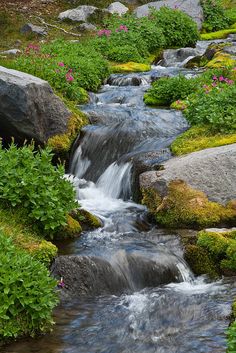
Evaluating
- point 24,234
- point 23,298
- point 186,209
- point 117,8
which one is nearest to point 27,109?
point 186,209

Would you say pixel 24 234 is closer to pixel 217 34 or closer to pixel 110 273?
pixel 110 273

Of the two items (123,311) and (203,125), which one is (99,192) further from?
(123,311)

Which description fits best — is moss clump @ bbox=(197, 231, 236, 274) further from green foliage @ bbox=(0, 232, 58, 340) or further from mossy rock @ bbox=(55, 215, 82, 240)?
green foliage @ bbox=(0, 232, 58, 340)

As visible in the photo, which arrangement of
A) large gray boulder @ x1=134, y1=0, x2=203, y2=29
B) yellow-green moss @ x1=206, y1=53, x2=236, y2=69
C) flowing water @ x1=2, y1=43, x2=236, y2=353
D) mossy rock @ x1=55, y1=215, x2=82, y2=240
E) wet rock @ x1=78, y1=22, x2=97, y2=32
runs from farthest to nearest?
large gray boulder @ x1=134, y1=0, x2=203, y2=29
wet rock @ x1=78, y1=22, x2=97, y2=32
yellow-green moss @ x1=206, y1=53, x2=236, y2=69
mossy rock @ x1=55, y1=215, x2=82, y2=240
flowing water @ x1=2, y1=43, x2=236, y2=353

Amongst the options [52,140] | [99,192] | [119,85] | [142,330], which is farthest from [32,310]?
[119,85]

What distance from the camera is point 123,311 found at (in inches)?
282

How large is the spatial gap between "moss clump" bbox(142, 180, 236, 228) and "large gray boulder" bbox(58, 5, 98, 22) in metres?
18.2

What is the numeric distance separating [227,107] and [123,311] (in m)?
5.98

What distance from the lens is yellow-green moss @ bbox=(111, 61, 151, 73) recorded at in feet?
61.4

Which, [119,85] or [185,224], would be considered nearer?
[185,224]

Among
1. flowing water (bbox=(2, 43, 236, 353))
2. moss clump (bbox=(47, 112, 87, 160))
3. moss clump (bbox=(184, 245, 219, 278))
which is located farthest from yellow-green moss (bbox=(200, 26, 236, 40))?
moss clump (bbox=(184, 245, 219, 278))

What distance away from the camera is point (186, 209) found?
9555 mm

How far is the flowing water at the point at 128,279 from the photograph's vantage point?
6.41m

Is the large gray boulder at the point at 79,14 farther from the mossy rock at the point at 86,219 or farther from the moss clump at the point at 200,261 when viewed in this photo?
the moss clump at the point at 200,261
